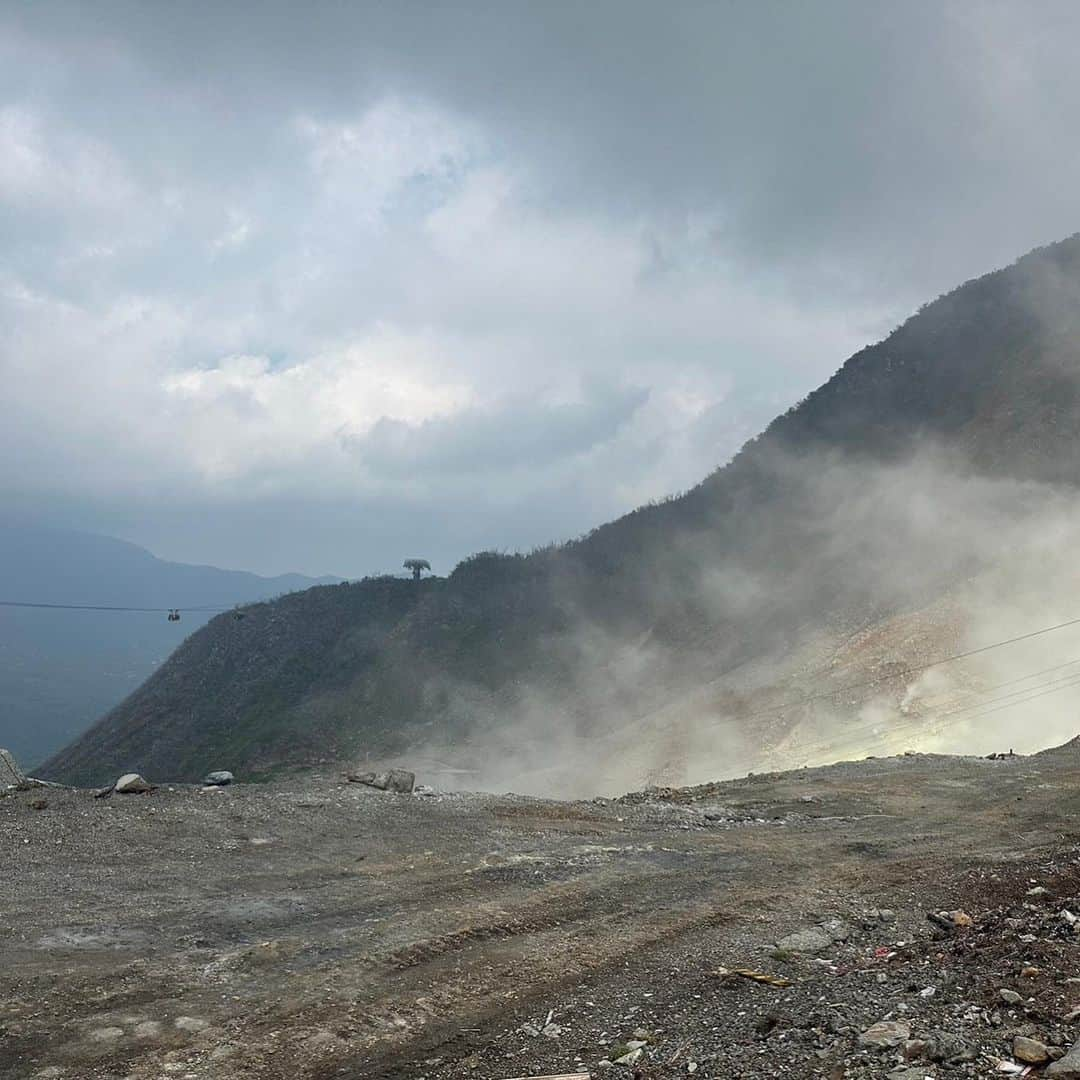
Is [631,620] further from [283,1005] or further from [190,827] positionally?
[283,1005]

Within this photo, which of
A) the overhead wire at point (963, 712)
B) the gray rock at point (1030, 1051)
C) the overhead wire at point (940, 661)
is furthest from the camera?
the overhead wire at point (940, 661)

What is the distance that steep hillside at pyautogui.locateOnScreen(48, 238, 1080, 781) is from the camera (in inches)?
1770

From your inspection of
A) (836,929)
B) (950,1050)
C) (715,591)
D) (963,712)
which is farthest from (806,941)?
(715,591)

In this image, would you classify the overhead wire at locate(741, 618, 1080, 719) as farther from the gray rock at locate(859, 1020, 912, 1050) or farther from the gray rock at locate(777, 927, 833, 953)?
the gray rock at locate(859, 1020, 912, 1050)

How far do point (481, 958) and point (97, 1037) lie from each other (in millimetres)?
3457

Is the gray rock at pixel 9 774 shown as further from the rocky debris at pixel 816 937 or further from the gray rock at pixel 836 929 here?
the gray rock at pixel 836 929

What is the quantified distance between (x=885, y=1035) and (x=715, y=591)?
52433 millimetres

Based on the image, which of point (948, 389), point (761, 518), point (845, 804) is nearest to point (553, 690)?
point (761, 518)

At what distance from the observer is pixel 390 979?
340 inches

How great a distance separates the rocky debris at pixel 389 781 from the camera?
1825 cm

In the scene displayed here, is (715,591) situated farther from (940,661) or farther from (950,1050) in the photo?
(950,1050)

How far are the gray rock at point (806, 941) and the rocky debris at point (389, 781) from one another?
395 inches

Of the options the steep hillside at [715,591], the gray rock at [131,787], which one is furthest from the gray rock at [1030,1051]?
the steep hillside at [715,591]

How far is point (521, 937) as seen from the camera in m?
9.67
